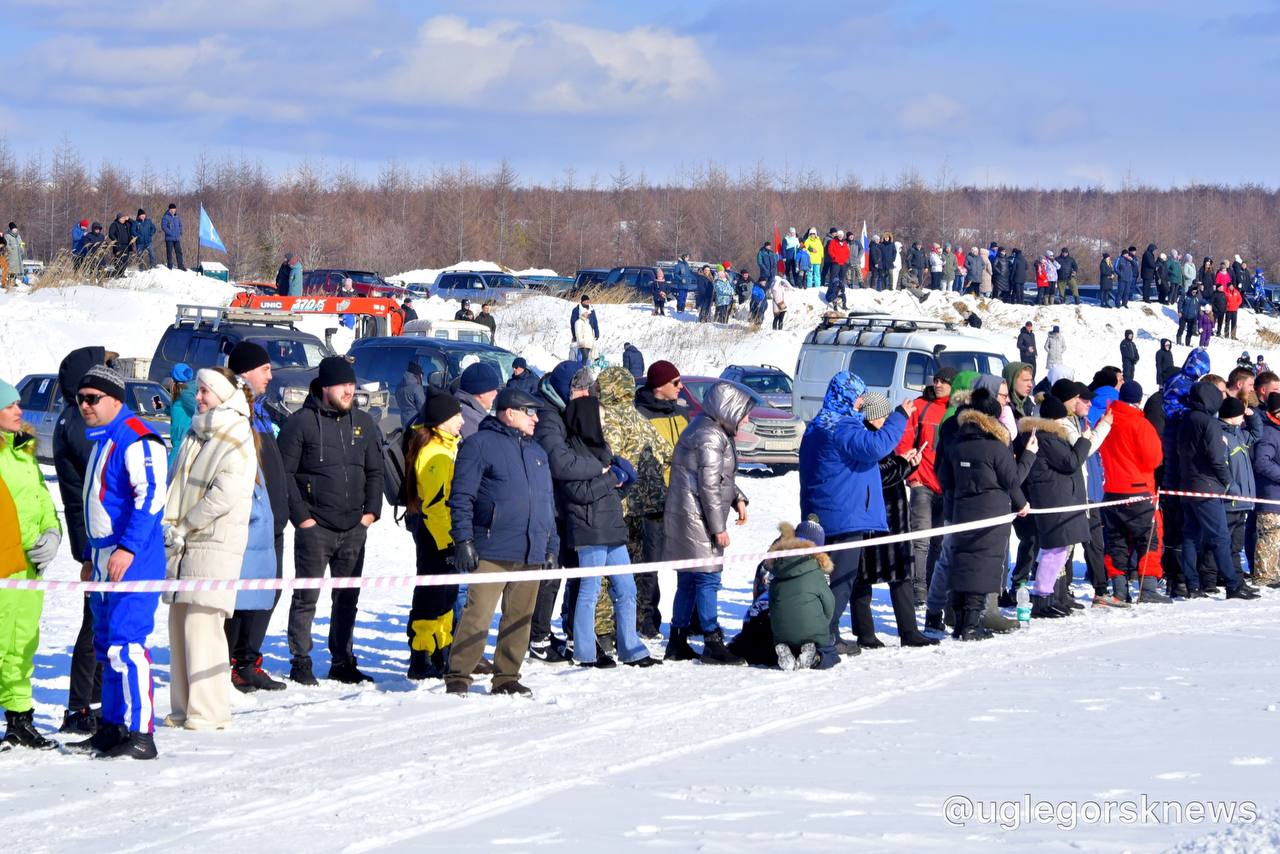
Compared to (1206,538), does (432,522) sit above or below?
above

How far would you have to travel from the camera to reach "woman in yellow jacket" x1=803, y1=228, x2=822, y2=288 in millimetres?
44219

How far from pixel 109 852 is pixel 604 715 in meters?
2.98

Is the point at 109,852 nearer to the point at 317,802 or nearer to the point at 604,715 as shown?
the point at 317,802

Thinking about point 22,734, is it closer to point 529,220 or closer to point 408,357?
point 408,357

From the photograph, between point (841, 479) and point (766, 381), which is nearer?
point (841, 479)

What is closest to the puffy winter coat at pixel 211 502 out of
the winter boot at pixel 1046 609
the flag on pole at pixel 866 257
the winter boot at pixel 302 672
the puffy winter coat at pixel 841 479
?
the winter boot at pixel 302 672

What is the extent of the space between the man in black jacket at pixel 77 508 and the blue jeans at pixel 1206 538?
896cm

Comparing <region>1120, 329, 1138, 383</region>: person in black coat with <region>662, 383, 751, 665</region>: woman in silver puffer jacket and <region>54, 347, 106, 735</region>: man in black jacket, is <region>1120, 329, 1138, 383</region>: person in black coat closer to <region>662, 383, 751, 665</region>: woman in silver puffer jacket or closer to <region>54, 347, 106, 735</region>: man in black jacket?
<region>662, 383, 751, 665</region>: woman in silver puffer jacket

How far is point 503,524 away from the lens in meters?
8.82

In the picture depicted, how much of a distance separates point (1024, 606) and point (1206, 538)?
2346 millimetres

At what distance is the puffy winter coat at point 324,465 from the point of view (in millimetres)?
9180

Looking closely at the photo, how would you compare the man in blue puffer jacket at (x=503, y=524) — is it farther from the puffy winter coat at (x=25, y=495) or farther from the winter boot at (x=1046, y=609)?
the winter boot at (x=1046, y=609)

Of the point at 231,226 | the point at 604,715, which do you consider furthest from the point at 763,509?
the point at 231,226

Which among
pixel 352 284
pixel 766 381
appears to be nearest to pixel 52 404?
pixel 766 381
